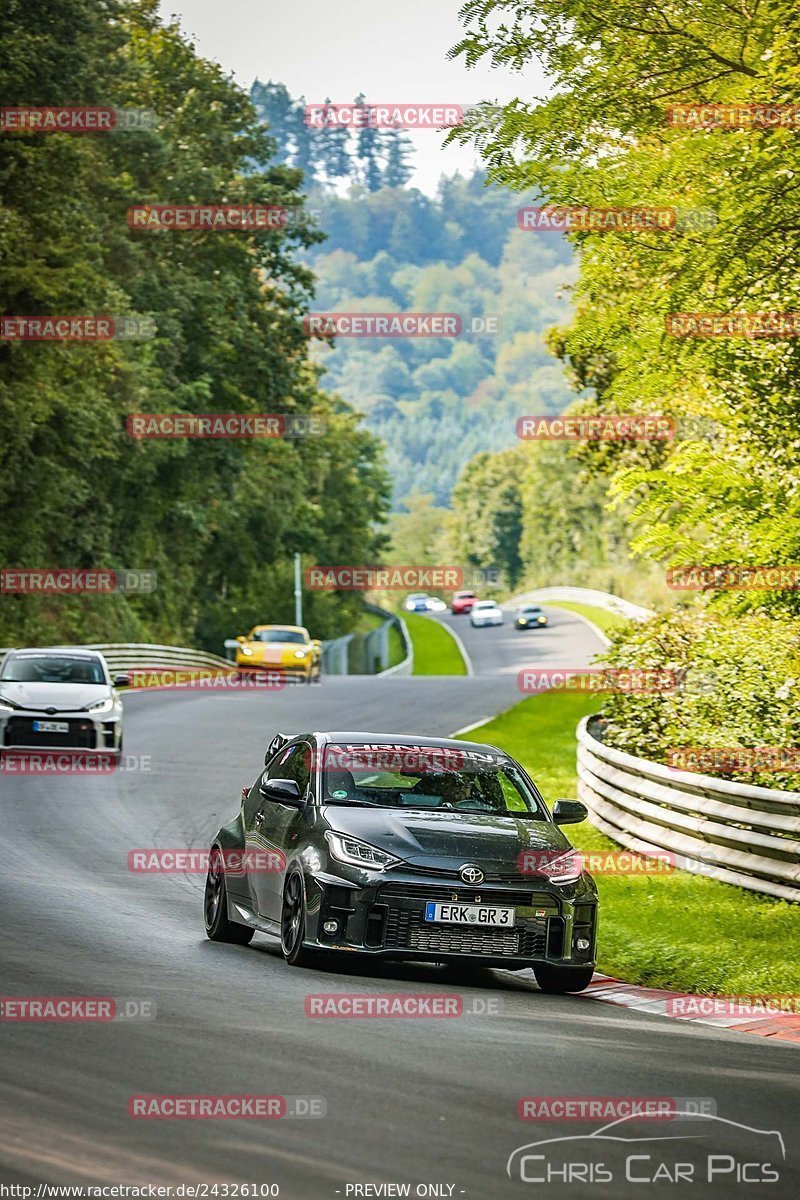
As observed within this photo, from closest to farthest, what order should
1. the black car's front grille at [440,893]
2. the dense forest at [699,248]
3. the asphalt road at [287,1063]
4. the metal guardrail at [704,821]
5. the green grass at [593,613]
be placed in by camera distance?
the asphalt road at [287,1063], the black car's front grille at [440,893], the metal guardrail at [704,821], the dense forest at [699,248], the green grass at [593,613]

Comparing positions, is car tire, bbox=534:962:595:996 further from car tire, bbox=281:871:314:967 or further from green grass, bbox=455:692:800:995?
car tire, bbox=281:871:314:967

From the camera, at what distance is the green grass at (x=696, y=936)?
11.1m

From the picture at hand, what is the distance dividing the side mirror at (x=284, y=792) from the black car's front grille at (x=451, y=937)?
47.0 inches

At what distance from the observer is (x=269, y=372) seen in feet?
207

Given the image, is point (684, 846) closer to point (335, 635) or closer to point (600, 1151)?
point (600, 1151)

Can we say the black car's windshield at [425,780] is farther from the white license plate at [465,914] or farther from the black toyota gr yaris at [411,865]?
the white license plate at [465,914]

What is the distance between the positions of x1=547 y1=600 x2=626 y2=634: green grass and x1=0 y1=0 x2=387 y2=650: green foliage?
2189 cm

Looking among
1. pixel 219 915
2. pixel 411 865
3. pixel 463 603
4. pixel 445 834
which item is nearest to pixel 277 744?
pixel 219 915

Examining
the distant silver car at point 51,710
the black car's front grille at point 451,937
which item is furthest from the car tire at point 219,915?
the distant silver car at point 51,710

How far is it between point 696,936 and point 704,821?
91.2 inches

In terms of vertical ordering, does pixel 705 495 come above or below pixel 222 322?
below

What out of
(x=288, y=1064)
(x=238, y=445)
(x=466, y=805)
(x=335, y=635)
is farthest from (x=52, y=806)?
(x=335, y=635)

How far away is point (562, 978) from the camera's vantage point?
10562mm

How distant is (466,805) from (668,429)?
21.3 meters
